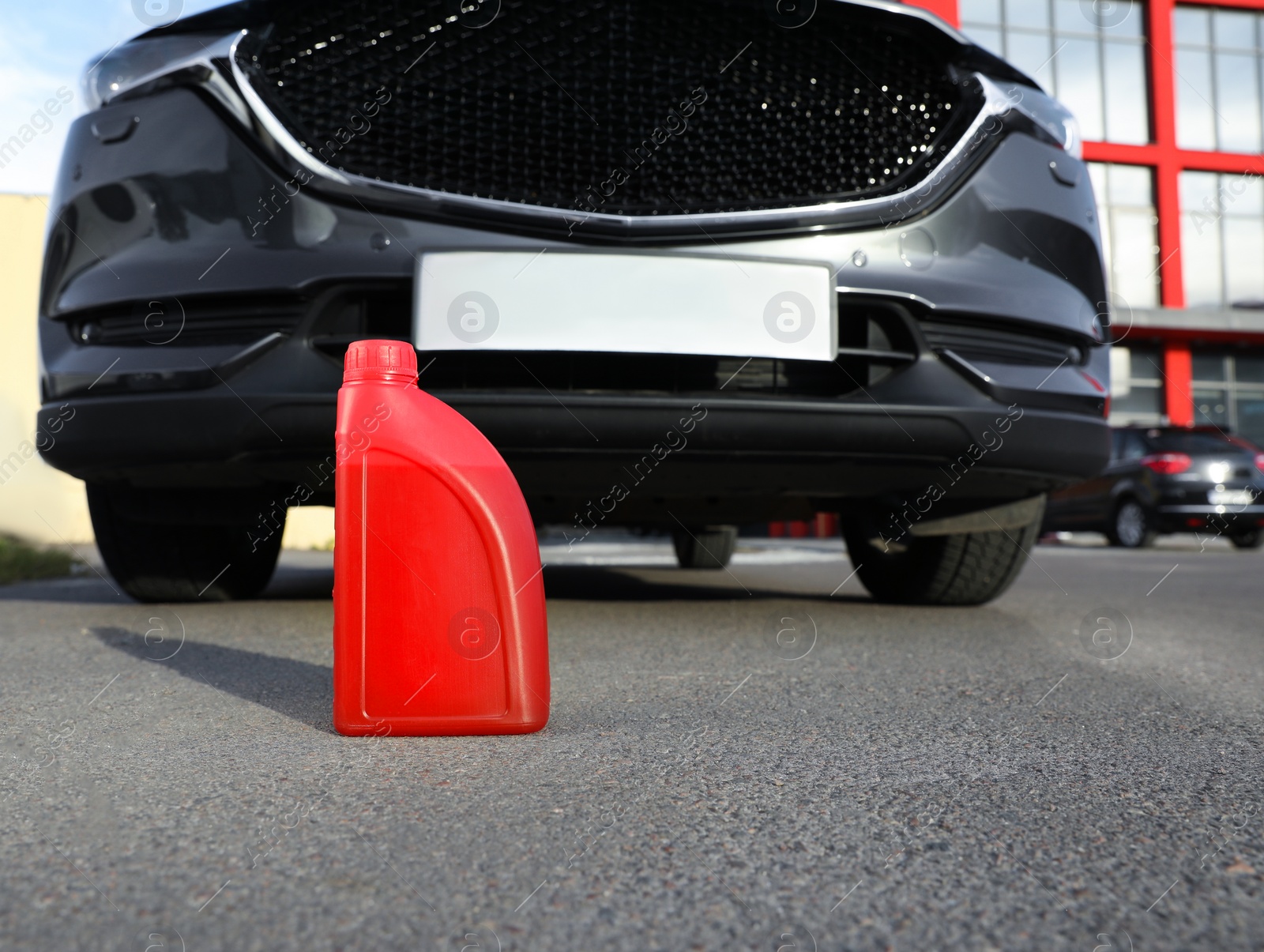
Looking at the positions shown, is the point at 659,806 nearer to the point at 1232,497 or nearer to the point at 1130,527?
the point at 1232,497

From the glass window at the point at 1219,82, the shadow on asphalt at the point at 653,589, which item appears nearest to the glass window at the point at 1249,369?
the glass window at the point at 1219,82

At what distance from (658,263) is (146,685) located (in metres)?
1.17

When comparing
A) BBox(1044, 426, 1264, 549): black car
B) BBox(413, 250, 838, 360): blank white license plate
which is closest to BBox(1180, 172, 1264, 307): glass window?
BBox(1044, 426, 1264, 549): black car

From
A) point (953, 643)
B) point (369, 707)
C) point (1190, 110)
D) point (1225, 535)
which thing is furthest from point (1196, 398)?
point (369, 707)

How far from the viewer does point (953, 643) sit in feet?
7.88

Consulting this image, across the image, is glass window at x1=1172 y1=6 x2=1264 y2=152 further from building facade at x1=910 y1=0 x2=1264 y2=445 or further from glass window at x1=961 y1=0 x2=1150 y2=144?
glass window at x1=961 y1=0 x2=1150 y2=144

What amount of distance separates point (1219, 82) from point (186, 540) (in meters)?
23.1

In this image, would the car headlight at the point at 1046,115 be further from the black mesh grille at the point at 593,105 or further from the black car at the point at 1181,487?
the black car at the point at 1181,487

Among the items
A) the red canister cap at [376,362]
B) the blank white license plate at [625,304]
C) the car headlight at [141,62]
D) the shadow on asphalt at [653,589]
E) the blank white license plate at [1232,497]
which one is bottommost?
the blank white license plate at [1232,497]

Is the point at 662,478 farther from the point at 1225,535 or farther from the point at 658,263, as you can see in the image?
the point at 1225,535

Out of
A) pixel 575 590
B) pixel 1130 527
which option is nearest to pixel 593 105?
pixel 575 590

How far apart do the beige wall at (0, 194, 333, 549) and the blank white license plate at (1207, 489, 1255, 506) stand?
25.9 feet

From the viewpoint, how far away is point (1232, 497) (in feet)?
31.7

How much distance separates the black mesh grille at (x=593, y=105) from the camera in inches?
84.4
